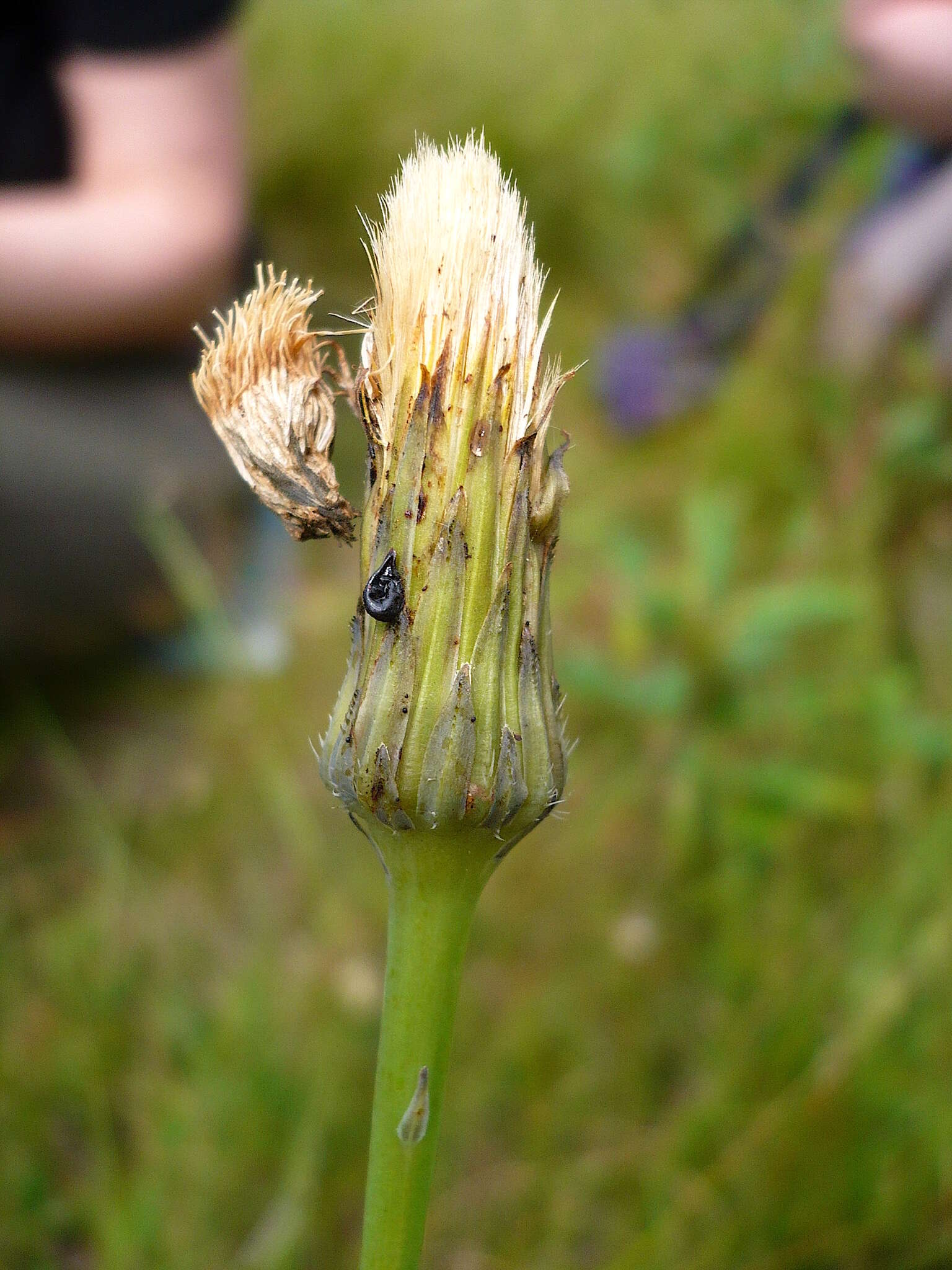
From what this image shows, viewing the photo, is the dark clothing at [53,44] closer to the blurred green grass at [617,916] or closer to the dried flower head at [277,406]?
the blurred green grass at [617,916]

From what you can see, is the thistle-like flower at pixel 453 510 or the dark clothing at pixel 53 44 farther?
the dark clothing at pixel 53 44

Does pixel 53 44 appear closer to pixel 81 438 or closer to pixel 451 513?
pixel 81 438

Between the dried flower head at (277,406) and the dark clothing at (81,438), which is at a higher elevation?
the dark clothing at (81,438)

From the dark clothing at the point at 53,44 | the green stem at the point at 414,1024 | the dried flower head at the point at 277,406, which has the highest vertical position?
the dark clothing at the point at 53,44

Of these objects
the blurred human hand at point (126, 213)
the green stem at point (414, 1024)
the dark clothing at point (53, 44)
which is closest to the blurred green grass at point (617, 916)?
the green stem at point (414, 1024)

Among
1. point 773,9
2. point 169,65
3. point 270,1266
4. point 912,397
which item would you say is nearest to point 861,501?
point 912,397

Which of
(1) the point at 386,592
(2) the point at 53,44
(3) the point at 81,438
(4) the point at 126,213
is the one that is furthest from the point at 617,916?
(2) the point at 53,44
